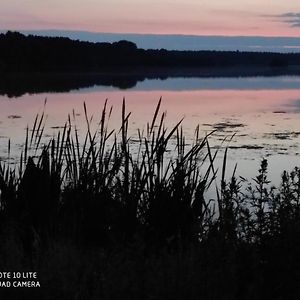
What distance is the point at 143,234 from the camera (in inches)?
197

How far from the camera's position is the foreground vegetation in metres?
3.59

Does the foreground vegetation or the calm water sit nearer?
the foreground vegetation

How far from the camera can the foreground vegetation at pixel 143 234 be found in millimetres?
3586

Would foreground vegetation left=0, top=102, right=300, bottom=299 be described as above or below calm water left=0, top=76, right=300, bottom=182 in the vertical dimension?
above

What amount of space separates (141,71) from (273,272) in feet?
228

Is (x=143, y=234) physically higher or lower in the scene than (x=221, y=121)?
higher

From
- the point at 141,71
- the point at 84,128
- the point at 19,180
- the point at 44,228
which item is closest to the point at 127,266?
the point at 44,228

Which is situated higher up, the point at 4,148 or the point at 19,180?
the point at 19,180

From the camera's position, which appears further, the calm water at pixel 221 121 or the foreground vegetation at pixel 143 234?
the calm water at pixel 221 121

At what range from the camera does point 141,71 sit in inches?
2862

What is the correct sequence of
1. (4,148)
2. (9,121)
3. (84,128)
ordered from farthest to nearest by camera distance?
(9,121) < (84,128) < (4,148)

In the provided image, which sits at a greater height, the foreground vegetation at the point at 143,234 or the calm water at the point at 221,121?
the foreground vegetation at the point at 143,234

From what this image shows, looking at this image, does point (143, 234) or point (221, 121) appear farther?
point (221, 121)

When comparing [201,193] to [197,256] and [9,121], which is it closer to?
[197,256]
